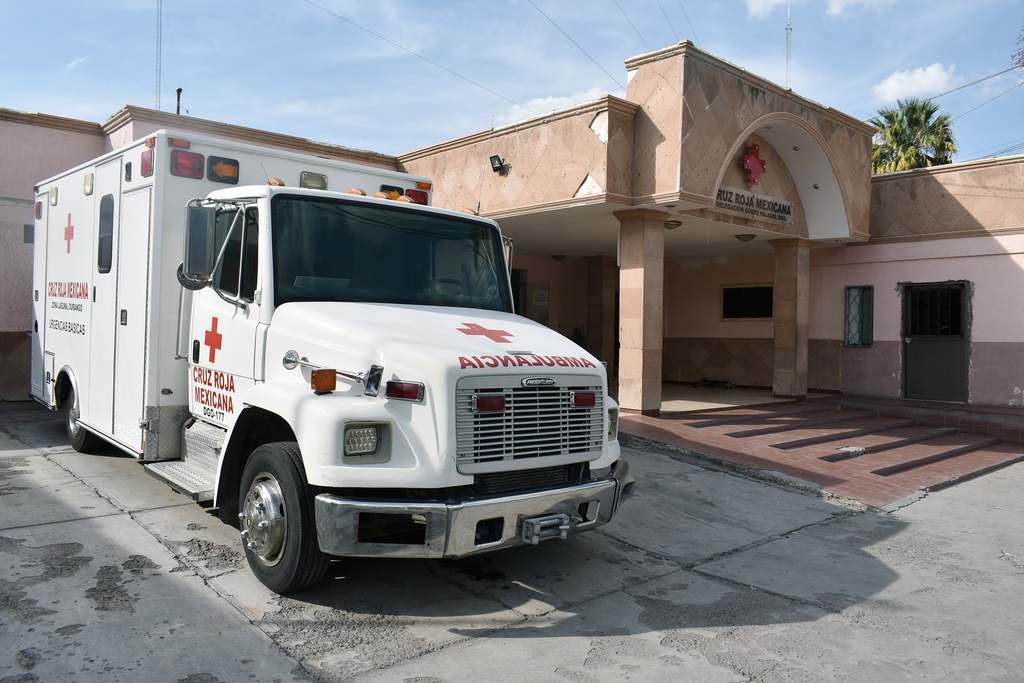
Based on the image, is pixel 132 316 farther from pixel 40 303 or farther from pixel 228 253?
pixel 40 303

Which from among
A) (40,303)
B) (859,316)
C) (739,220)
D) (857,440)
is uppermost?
(739,220)

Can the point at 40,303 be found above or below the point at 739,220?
below

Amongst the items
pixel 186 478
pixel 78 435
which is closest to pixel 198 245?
pixel 186 478

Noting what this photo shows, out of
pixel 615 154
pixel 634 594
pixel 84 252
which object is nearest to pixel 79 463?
pixel 84 252

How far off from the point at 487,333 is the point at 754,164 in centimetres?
864

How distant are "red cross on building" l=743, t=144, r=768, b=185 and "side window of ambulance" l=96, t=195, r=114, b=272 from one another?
906 cm

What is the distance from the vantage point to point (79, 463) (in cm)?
716

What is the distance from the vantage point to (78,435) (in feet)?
24.4

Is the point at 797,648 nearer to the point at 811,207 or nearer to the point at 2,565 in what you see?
the point at 2,565

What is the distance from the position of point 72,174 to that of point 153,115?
491cm

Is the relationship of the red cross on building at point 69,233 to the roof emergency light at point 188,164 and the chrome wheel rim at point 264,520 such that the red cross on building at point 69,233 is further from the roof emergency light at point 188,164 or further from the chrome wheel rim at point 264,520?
the chrome wheel rim at point 264,520

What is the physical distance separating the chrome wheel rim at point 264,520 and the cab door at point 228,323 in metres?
0.53

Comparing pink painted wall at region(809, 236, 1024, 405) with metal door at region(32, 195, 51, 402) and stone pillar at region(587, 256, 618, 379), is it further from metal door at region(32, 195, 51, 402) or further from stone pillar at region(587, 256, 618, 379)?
metal door at region(32, 195, 51, 402)

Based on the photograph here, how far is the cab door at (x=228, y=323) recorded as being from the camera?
4723 mm
